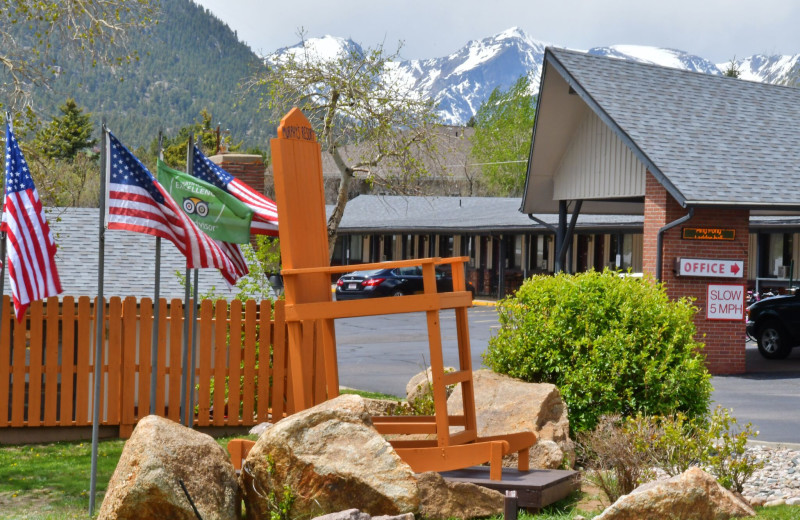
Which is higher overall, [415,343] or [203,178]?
[203,178]

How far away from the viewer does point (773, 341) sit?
72.1ft

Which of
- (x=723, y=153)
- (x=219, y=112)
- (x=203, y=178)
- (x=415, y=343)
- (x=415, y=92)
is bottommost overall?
(x=415, y=343)

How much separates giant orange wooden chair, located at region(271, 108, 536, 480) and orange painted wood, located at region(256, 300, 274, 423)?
367 centimetres

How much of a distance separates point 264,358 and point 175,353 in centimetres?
100

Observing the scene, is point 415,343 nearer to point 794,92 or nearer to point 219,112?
point 794,92

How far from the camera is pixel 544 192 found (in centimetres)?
2473

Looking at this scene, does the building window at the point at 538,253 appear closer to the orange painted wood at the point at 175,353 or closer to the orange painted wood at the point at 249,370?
the orange painted wood at the point at 249,370

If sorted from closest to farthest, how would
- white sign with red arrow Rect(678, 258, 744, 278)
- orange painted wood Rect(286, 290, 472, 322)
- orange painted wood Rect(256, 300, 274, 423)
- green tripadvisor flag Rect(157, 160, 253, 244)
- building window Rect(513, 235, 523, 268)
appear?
orange painted wood Rect(286, 290, 472, 322)
green tripadvisor flag Rect(157, 160, 253, 244)
orange painted wood Rect(256, 300, 274, 423)
white sign with red arrow Rect(678, 258, 744, 278)
building window Rect(513, 235, 523, 268)

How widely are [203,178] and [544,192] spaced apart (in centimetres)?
1543

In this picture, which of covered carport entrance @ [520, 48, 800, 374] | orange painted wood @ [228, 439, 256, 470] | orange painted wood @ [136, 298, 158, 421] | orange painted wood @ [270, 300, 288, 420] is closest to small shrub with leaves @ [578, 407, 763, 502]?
orange painted wood @ [228, 439, 256, 470]

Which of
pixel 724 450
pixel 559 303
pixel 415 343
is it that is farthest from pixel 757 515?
pixel 415 343

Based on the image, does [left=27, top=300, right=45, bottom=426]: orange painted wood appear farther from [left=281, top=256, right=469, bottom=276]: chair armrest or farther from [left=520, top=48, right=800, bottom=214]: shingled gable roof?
[left=520, top=48, right=800, bottom=214]: shingled gable roof

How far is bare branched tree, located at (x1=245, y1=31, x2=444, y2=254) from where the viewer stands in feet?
70.0

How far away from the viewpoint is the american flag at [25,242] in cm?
798
